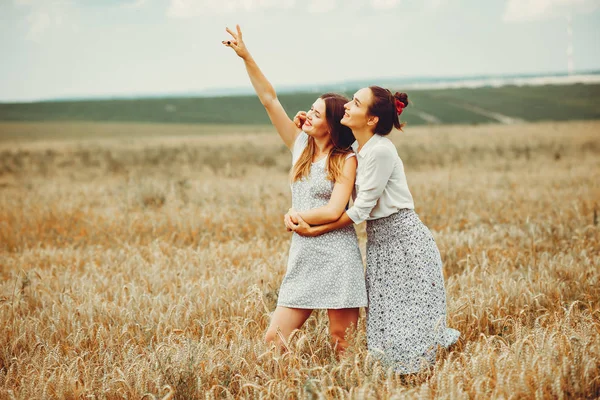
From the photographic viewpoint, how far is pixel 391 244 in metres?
3.88

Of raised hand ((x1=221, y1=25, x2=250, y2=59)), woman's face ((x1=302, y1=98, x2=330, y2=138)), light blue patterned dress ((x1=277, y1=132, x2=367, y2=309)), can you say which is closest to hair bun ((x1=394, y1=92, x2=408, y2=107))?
woman's face ((x1=302, y1=98, x2=330, y2=138))

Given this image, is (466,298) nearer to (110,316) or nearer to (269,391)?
(269,391)

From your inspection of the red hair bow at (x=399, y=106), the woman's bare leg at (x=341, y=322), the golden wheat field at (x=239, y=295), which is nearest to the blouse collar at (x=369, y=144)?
the red hair bow at (x=399, y=106)

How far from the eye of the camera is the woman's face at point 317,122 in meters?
3.94

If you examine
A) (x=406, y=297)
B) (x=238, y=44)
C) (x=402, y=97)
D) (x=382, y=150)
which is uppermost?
(x=238, y=44)

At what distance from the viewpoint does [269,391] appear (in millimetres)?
3299

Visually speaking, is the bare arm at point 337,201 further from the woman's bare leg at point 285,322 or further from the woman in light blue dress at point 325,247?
the woman's bare leg at point 285,322

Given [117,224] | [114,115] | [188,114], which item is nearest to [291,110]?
→ [188,114]

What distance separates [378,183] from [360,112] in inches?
19.0

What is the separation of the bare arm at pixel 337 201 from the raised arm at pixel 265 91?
0.62 metres

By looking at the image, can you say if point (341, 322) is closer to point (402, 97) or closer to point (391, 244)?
point (391, 244)

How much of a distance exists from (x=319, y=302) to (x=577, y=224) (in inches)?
221

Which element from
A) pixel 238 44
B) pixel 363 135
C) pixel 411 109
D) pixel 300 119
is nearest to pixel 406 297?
pixel 363 135

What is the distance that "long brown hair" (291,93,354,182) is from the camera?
394cm
